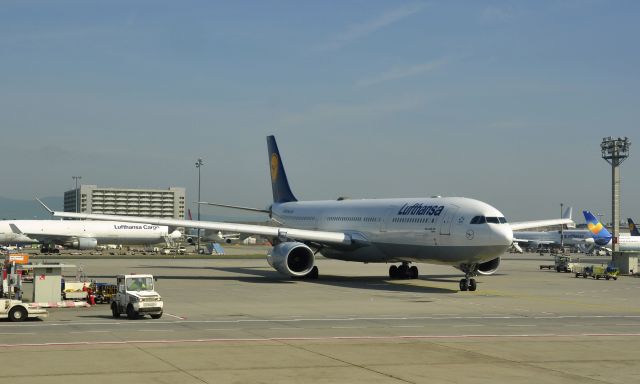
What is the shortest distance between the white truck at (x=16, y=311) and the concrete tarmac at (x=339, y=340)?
0.45m

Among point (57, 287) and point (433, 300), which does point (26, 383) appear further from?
point (433, 300)

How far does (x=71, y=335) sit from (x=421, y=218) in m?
25.9

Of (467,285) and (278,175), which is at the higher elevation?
(278,175)

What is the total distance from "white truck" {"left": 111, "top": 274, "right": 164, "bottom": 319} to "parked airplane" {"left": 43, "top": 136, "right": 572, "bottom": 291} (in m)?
18.4

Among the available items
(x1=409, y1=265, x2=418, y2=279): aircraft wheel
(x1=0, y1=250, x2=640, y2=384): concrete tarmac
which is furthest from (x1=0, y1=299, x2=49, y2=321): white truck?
(x1=409, y1=265, x2=418, y2=279): aircraft wheel

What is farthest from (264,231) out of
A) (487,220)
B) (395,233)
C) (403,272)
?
(487,220)

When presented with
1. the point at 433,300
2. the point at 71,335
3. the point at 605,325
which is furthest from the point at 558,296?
the point at 71,335

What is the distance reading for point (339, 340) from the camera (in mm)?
24234

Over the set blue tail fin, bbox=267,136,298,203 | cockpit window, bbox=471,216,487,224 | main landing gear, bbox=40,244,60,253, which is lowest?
main landing gear, bbox=40,244,60,253

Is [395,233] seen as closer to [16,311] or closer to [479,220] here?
[479,220]

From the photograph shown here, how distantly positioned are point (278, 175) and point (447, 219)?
1147 inches

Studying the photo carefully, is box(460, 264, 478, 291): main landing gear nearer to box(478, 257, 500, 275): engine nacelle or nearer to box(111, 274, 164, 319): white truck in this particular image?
box(478, 257, 500, 275): engine nacelle

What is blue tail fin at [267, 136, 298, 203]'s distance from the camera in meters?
70.5

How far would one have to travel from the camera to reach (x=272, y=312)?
32625mm
